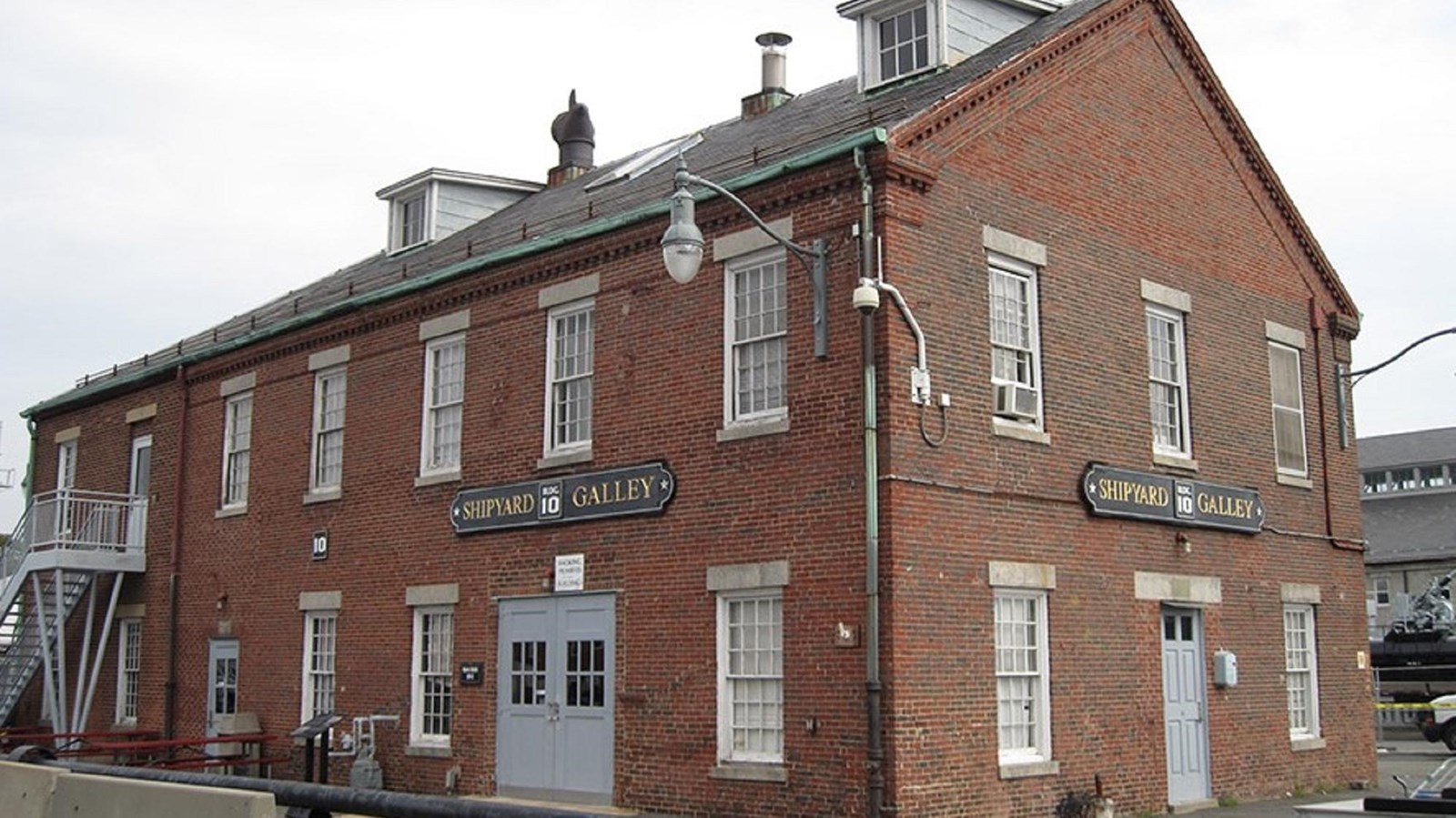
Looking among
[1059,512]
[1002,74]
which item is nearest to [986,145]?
[1002,74]

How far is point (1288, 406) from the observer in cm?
2156

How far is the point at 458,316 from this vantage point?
21156mm

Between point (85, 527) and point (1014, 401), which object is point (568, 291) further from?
point (85, 527)

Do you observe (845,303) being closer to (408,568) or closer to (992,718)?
(992,718)

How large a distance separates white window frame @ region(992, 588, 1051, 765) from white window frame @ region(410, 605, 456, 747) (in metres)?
7.75

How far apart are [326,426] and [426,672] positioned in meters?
5.06

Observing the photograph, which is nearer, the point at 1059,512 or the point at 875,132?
the point at 875,132

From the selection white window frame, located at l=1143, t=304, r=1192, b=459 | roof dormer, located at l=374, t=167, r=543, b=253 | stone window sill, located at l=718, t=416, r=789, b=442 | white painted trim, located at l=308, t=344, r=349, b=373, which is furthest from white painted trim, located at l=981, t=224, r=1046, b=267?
roof dormer, located at l=374, t=167, r=543, b=253

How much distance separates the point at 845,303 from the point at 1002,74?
378cm

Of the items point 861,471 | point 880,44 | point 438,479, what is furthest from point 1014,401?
point 438,479

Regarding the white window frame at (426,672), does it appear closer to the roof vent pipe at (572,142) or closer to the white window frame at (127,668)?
the white window frame at (127,668)

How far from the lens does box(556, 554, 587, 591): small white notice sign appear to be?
18.4m

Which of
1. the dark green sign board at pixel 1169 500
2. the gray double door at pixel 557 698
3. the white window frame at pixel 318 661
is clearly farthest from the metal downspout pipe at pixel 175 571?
the dark green sign board at pixel 1169 500

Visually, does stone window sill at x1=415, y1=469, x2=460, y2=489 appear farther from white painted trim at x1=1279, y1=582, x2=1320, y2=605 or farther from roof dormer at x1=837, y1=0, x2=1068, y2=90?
white painted trim at x1=1279, y1=582, x2=1320, y2=605
